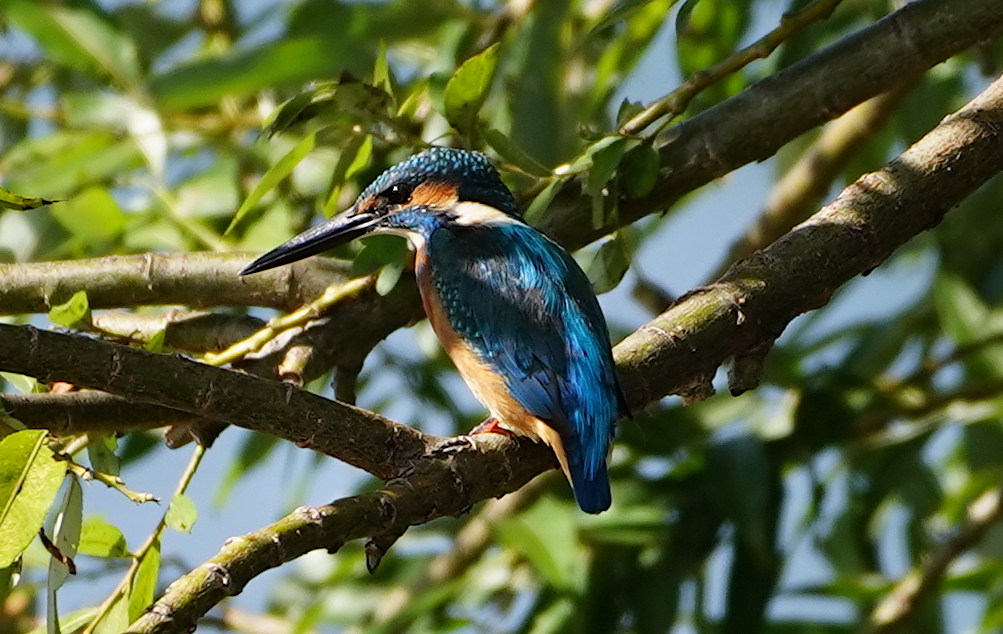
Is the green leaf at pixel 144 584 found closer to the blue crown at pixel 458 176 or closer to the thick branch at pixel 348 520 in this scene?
the thick branch at pixel 348 520

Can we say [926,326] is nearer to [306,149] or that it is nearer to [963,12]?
[963,12]

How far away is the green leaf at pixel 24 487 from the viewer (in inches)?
48.9

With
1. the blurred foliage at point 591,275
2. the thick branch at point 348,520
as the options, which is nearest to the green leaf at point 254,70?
the blurred foliage at point 591,275

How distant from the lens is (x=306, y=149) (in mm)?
1878

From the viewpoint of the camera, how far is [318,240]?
214 cm

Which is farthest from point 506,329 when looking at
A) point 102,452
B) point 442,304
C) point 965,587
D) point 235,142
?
point 965,587

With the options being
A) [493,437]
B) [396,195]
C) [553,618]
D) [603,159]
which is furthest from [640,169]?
[553,618]

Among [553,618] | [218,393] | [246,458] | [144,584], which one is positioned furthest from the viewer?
[246,458]

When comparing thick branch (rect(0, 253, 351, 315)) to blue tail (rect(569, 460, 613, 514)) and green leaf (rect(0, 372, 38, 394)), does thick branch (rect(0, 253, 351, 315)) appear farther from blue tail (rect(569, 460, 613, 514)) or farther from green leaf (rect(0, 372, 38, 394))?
blue tail (rect(569, 460, 613, 514))

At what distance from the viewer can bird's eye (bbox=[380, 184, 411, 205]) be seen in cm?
233

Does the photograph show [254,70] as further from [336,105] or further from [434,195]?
[336,105]

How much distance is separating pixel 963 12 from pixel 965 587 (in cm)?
121

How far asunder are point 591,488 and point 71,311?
651 millimetres

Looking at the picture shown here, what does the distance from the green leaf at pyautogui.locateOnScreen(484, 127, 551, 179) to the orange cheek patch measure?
502 mm
